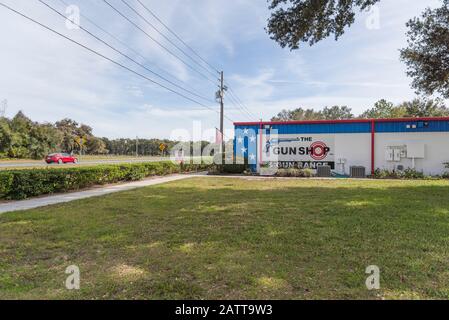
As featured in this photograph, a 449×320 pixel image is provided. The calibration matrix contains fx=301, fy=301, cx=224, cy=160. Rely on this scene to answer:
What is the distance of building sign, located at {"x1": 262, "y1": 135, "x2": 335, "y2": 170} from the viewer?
20.2 meters

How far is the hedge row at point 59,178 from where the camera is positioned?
9.68m

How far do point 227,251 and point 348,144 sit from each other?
1726 centimetres

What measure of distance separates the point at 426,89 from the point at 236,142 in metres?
11.8

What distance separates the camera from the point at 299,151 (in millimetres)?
20766

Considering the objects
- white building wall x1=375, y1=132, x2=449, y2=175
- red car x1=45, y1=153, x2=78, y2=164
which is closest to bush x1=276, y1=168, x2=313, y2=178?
white building wall x1=375, y1=132, x2=449, y2=175

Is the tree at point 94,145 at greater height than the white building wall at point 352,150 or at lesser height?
greater

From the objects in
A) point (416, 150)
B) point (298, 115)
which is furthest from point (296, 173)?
point (298, 115)

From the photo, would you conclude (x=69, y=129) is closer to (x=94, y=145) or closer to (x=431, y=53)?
(x=94, y=145)

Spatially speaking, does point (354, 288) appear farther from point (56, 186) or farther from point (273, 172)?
point (273, 172)

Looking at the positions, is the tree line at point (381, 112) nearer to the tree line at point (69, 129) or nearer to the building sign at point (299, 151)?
the tree line at point (69, 129)

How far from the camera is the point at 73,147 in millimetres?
77562

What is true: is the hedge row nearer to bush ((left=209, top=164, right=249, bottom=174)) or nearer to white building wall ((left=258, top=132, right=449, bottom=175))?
bush ((left=209, top=164, right=249, bottom=174))

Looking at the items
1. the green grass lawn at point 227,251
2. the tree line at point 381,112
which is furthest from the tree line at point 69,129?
the green grass lawn at point 227,251
